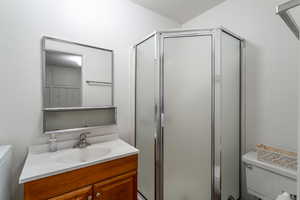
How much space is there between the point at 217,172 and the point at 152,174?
0.62 meters

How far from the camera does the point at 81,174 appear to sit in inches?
38.9

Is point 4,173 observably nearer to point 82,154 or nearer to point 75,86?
point 82,154

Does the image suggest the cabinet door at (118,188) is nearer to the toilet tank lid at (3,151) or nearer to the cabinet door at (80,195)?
the cabinet door at (80,195)

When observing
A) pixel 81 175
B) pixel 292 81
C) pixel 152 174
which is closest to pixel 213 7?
pixel 292 81

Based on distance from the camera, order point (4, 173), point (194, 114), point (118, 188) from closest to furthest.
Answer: point (4, 173), point (118, 188), point (194, 114)

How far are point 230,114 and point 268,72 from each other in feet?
1.76

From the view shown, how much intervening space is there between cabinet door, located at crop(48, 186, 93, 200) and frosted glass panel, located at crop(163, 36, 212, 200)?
0.68 m

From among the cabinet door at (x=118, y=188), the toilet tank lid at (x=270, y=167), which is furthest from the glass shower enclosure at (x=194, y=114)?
the cabinet door at (x=118, y=188)

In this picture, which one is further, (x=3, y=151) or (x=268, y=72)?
(x=268, y=72)

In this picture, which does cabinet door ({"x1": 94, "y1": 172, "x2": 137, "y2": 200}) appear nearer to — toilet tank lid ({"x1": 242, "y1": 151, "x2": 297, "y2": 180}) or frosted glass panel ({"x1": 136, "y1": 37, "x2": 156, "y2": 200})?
frosted glass panel ({"x1": 136, "y1": 37, "x2": 156, "y2": 200})

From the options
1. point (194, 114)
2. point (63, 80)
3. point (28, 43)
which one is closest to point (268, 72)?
point (194, 114)

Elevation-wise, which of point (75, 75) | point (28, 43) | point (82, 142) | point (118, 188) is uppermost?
point (28, 43)

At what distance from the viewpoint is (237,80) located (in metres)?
1.46

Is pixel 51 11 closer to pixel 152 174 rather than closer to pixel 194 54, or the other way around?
pixel 194 54
